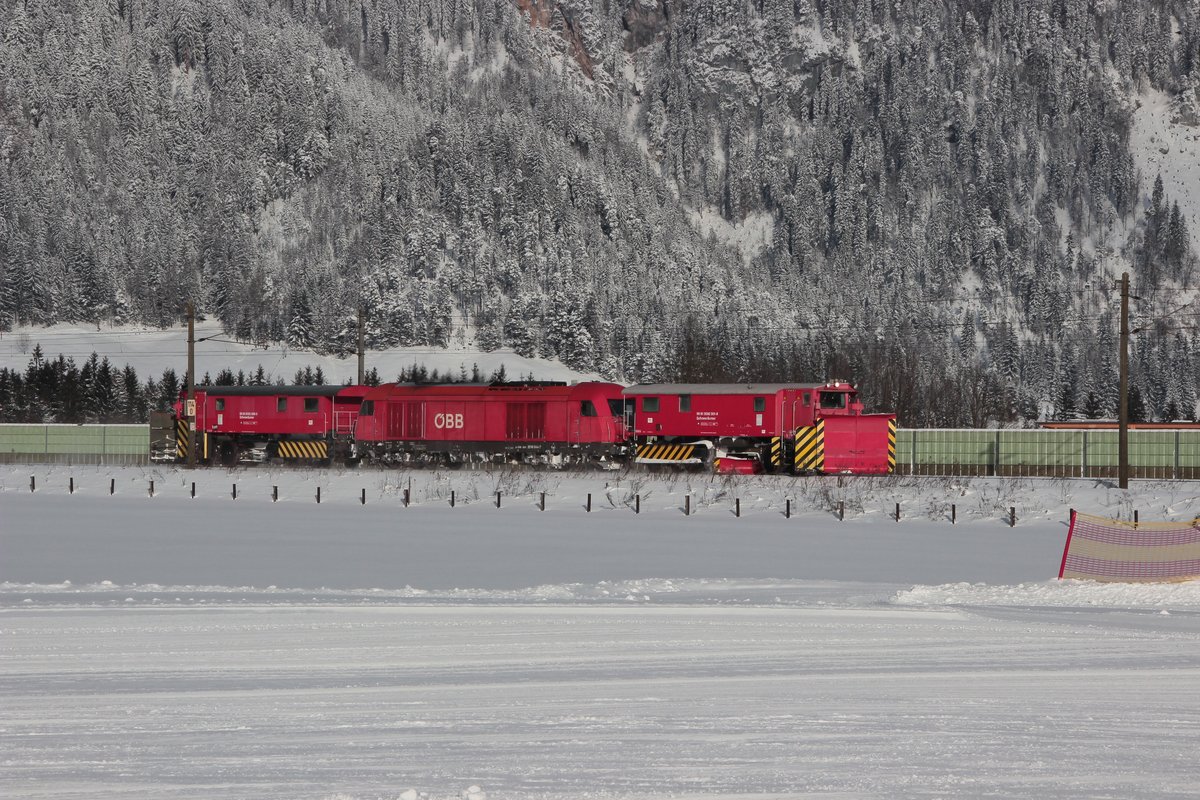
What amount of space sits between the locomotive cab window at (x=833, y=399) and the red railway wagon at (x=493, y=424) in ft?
24.9

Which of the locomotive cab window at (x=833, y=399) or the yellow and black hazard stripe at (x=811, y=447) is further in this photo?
the locomotive cab window at (x=833, y=399)

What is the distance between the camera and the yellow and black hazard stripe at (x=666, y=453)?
144 ft

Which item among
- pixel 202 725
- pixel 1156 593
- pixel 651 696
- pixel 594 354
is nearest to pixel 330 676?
pixel 202 725

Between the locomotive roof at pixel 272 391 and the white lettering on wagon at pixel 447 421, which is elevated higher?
the locomotive roof at pixel 272 391

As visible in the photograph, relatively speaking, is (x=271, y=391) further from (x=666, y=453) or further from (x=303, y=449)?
(x=666, y=453)

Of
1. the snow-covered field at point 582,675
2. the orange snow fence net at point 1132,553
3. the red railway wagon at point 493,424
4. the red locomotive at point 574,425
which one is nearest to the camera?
the snow-covered field at point 582,675

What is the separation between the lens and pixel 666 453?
1737 inches

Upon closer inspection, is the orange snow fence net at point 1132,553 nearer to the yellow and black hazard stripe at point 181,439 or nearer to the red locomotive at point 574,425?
the red locomotive at point 574,425

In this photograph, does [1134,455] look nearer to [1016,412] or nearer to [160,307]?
[1016,412]

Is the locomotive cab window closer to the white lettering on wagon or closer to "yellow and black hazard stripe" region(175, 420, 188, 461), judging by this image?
the white lettering on wagon

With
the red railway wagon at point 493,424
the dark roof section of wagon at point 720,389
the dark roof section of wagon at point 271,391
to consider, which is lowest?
the red railway wagon at point 493,424

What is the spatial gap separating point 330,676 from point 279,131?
200261mm

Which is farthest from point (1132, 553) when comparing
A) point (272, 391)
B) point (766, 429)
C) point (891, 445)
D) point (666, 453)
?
point (272, 391)

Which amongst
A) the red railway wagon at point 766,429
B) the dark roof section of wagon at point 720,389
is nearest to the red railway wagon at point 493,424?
the dark roof section of wagon at point 720,389
